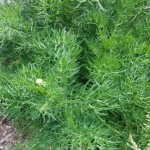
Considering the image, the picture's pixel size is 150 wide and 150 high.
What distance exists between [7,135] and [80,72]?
1.77 feet

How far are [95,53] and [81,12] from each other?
258mm

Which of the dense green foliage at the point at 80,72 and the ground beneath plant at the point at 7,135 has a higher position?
the dense green foliage at the point at 80,72

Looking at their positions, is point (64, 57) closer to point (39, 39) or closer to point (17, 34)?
point (39, 39)

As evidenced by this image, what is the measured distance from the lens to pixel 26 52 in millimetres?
1503

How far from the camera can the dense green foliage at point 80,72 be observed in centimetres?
124

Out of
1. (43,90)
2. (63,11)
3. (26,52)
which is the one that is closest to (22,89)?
(43,90)

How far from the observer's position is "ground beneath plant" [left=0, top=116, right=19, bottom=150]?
167cm

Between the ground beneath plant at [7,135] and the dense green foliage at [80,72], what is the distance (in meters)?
0.14

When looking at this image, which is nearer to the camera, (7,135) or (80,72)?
(80,72)

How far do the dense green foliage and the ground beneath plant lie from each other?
5.4 inches

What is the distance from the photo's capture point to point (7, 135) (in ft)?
5.59

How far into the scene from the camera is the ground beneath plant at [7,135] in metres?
1.67

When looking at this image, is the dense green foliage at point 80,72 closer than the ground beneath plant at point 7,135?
Yes

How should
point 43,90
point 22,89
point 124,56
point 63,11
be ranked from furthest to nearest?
point 63,11 → point 124,56 → point 22,89 → point 43,90
